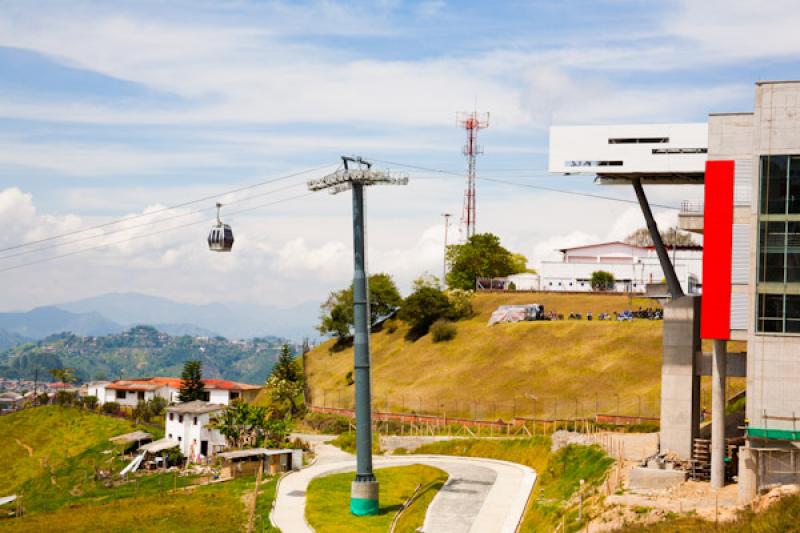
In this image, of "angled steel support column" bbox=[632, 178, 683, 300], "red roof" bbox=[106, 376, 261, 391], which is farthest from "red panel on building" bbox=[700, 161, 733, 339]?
"red roof" bbox=[106, 376, 261, 391]

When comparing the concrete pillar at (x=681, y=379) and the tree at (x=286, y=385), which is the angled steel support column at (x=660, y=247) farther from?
the tree at (x=286, y=385)

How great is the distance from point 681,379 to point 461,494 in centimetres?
1605

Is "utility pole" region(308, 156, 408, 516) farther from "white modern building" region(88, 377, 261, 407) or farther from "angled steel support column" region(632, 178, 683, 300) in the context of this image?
"white modern building" region(88, 377, 261, 407)

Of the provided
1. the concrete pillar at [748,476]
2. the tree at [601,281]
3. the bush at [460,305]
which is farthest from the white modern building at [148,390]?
the concrete pillar at [748,476]

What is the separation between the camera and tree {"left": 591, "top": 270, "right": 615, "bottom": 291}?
150 m

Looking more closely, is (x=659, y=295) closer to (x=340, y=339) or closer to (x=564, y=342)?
(x=564, y=342)

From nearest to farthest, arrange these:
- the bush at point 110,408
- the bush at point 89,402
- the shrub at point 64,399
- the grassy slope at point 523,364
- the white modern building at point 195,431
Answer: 1. the white modern building at point 195,431
2. the grassy slope at point 523,364
3. the bush at point 110,408
4. the bush at point 89,402
5. the shrub at point 64,399

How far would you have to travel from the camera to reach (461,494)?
6738cm

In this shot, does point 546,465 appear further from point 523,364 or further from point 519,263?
point 519,263

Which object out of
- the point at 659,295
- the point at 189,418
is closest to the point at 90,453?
the point at 189,418

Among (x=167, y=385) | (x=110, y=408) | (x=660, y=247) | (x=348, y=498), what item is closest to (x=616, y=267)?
(x=167, y=385)

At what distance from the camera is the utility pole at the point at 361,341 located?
62438mm

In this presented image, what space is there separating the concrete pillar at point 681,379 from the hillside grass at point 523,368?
86.8 feet

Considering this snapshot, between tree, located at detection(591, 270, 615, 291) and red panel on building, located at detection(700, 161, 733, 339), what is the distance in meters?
94.1
